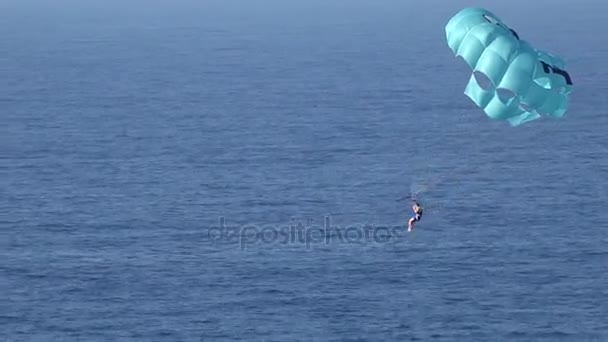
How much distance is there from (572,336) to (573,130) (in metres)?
55.6

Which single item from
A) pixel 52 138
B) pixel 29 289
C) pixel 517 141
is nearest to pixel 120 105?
pixel 52 138

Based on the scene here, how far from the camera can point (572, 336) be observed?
6894 centimetres
